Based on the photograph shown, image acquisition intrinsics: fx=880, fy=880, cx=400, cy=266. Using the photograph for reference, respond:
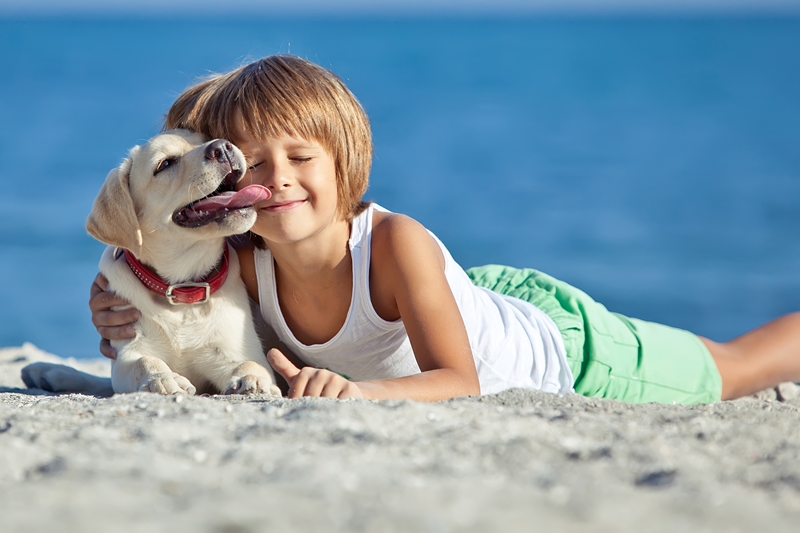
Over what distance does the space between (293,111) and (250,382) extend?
0.92 m

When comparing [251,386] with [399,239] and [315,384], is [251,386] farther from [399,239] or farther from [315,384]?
[399,239]

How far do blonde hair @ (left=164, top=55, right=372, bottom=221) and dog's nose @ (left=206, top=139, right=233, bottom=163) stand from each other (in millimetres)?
128

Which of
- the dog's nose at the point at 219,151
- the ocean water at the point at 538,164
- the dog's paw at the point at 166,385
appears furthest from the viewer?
the ocean water at the point at 538,164

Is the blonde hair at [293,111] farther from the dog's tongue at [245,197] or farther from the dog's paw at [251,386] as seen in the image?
the dog's paw at [251,386]

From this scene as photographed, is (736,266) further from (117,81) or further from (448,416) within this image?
(117,81)

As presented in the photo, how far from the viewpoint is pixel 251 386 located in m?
2.86

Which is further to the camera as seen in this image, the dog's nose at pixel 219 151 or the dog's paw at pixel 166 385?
the dog's nose at pixel 219 151

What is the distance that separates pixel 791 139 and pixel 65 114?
13.1 m

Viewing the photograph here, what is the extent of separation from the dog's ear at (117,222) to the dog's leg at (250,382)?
0.57 meters

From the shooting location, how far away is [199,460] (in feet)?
5.50

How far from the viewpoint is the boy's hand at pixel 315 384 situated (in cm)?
247

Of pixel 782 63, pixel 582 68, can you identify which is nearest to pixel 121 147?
pixel 582 68

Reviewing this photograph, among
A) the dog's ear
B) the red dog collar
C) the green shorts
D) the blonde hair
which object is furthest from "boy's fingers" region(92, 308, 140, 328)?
the green shorts

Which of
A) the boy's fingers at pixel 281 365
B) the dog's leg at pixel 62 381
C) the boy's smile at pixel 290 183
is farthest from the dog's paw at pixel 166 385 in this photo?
the dog's leg at pixel 62 381
